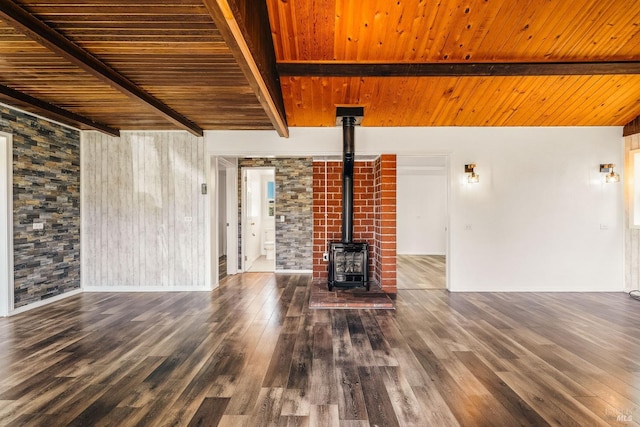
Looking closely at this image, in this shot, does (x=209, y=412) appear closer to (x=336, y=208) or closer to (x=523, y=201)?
(x=336, y=208)

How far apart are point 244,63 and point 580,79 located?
4086mm

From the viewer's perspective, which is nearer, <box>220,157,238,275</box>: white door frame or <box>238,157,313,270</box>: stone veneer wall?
<box>220,157,238,275</box>: white door frame

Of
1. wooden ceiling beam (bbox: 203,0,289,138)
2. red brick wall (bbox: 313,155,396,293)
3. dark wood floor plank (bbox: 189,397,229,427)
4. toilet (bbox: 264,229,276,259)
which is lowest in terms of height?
dark wood floor plank (bbox: 189,397,229,427)

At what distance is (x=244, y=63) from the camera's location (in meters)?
2.30

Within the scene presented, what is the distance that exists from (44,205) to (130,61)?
9.02 feet

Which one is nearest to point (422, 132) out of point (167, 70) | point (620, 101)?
point (620, 101)

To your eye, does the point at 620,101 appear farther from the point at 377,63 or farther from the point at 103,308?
the point at 103,308

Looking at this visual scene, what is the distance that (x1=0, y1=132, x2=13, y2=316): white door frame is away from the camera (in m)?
3.49

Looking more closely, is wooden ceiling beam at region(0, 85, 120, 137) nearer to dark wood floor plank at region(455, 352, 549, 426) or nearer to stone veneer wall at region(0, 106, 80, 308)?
stone veneer wall at region(0, 106, 80, 308)

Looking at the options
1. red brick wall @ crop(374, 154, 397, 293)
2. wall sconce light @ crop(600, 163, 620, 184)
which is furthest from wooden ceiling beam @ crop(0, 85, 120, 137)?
wall sconce light @ crop(600, 163, 620, 184)

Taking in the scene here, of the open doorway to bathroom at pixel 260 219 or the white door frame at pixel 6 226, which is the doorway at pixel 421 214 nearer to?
the open doorway to bathroom at pixel 260 219

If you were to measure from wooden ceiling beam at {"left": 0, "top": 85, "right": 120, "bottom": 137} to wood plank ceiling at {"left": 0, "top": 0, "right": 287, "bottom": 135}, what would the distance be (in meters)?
0.02

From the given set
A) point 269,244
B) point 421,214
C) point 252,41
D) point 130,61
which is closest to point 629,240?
point 421,214

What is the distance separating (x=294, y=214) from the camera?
6.08 meters
